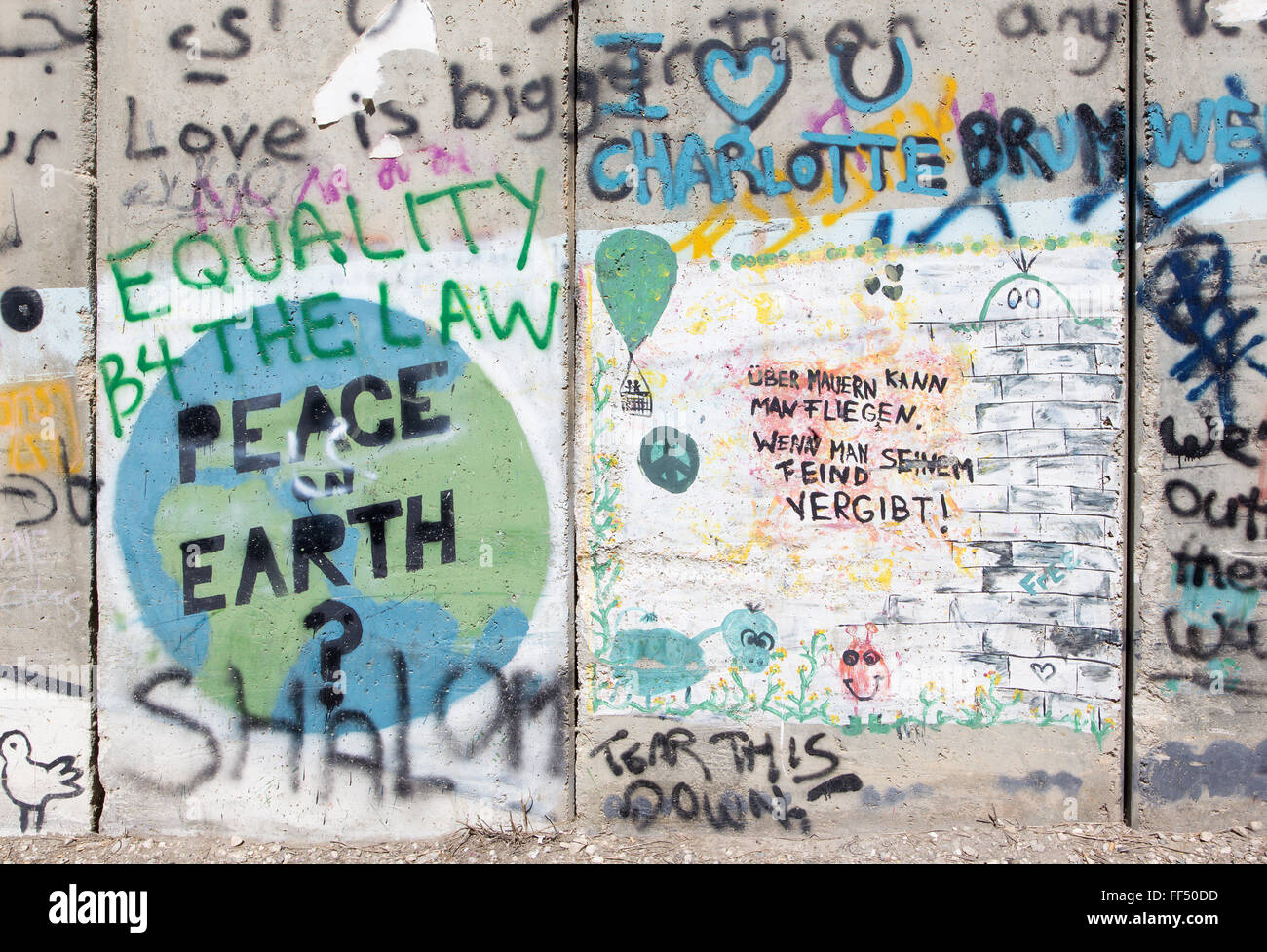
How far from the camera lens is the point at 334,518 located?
10.2 ft

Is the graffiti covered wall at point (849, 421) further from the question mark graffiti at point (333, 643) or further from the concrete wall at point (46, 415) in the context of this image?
the concrete wall at point (46, 415)

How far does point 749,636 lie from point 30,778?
274 centimetres

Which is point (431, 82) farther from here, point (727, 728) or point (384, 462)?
point (727, 728)

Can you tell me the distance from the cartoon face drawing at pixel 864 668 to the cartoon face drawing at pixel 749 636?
27cm

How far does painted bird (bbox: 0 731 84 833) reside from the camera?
3152 mm

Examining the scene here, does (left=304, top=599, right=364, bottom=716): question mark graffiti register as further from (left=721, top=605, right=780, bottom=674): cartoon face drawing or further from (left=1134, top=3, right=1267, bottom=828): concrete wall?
(left=1134, top=3, right=1267, bottom=828): concrete wall

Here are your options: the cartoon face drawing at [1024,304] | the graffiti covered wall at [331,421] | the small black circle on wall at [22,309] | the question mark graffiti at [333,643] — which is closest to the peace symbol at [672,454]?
the graffiti covered wall at [331,421]

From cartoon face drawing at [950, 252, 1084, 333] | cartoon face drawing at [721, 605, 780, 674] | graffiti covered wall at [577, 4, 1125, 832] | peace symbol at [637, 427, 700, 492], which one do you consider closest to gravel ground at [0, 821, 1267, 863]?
graffiti covered wall at [577, 4, 1125, 832]

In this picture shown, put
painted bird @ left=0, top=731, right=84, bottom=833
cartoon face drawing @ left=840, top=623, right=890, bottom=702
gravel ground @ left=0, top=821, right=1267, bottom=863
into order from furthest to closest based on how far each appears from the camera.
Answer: painted bird @ left=0, top=731, right=84, bottom=833
cartoon face drawing @ left=840, top=623, right=890, bottom=702
gravel ground @ left=0, top=821, right=1267, bottom=863

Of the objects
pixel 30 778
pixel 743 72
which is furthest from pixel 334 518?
pixel 743 72

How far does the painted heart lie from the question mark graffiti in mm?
2289

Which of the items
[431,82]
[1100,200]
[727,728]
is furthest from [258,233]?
[1100,200]

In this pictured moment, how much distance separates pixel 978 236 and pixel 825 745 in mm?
1897

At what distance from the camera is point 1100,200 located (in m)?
2.97
